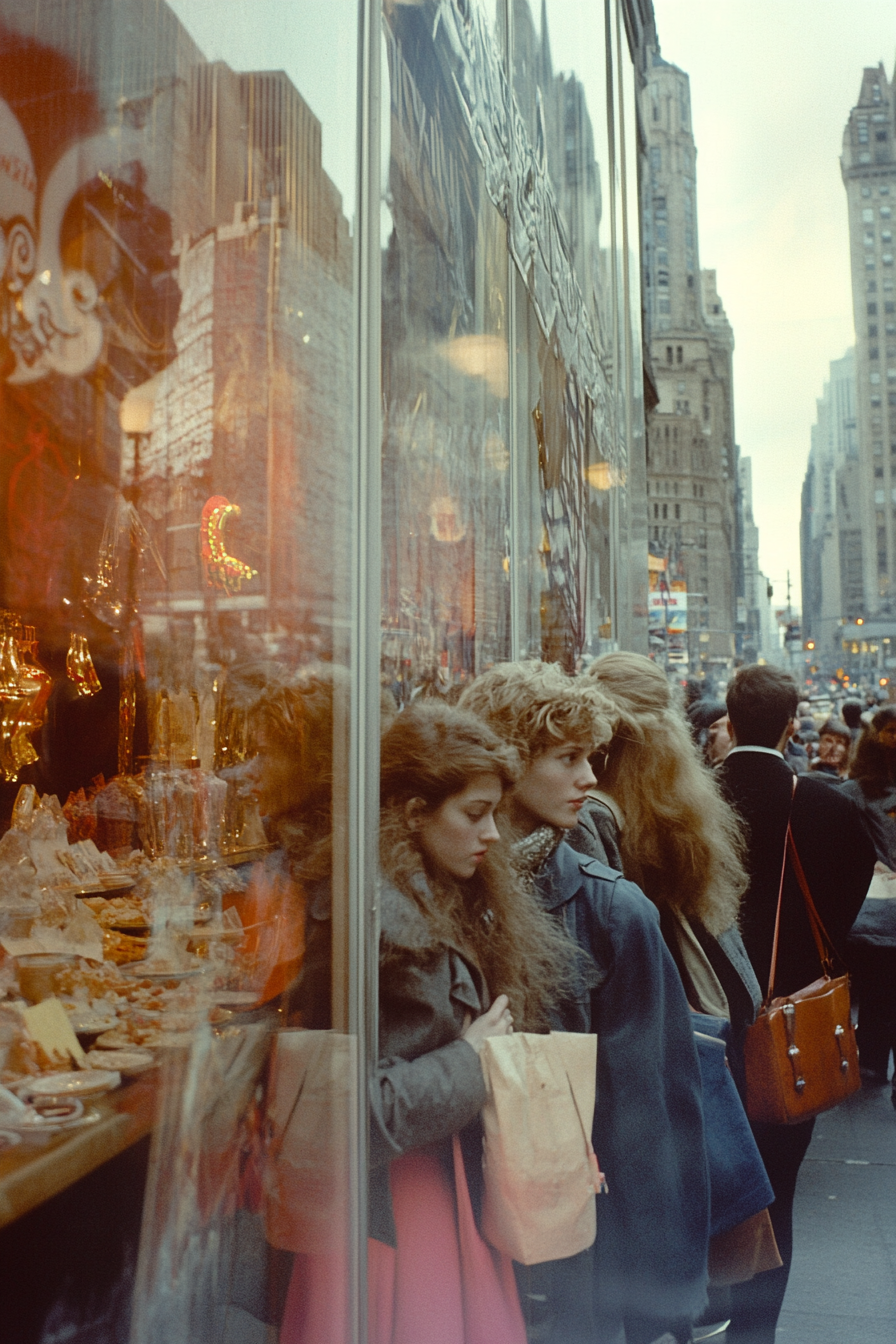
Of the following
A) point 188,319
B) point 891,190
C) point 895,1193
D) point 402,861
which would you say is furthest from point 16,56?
point 891,190

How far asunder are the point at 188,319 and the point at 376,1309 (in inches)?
134

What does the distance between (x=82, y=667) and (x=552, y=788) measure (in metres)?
2.81

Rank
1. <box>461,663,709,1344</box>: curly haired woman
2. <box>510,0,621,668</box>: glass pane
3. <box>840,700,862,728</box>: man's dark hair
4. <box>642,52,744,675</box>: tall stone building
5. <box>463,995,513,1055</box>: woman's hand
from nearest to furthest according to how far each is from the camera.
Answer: <box>463,995,513,1055</box>: woman's hand → <box>461,663,709,1344</box>: curly haired woman → <box>510,0,621,668</box>: glass pane → <box>840,700,862,728</box>: man's dark hair → <box>642,52,744,675</box>: tall stone building

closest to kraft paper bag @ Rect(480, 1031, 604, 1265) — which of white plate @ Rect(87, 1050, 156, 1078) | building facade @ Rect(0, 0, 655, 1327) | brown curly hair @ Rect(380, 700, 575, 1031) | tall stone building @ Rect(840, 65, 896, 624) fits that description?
brown curly hair @ Rect(380, 700, 575, 1031)

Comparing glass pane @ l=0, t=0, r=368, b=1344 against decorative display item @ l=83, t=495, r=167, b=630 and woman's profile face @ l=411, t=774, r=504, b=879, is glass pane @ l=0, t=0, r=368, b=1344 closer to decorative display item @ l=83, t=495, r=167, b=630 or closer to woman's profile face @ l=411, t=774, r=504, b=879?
decorative display item @ l=83, t=495, r=167, b=630

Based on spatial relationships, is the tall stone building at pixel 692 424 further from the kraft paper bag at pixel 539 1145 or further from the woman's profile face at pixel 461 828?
→ the kraft paper bag at pixel 539 1145

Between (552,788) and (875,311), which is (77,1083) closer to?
(552,788)

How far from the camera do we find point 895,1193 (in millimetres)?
4512

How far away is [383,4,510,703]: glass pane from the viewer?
3068 millimetres

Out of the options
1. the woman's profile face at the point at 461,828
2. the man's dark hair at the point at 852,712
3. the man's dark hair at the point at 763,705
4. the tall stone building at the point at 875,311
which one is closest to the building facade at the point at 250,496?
the woman's profile face at the point at 461,828

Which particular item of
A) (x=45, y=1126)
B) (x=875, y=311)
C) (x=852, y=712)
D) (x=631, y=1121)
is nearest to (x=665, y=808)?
(x=631, y=1121)

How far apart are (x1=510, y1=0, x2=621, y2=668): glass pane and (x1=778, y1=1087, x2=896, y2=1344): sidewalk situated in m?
2.70

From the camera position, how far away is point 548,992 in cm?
238

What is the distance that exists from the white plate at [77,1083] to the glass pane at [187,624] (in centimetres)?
5
